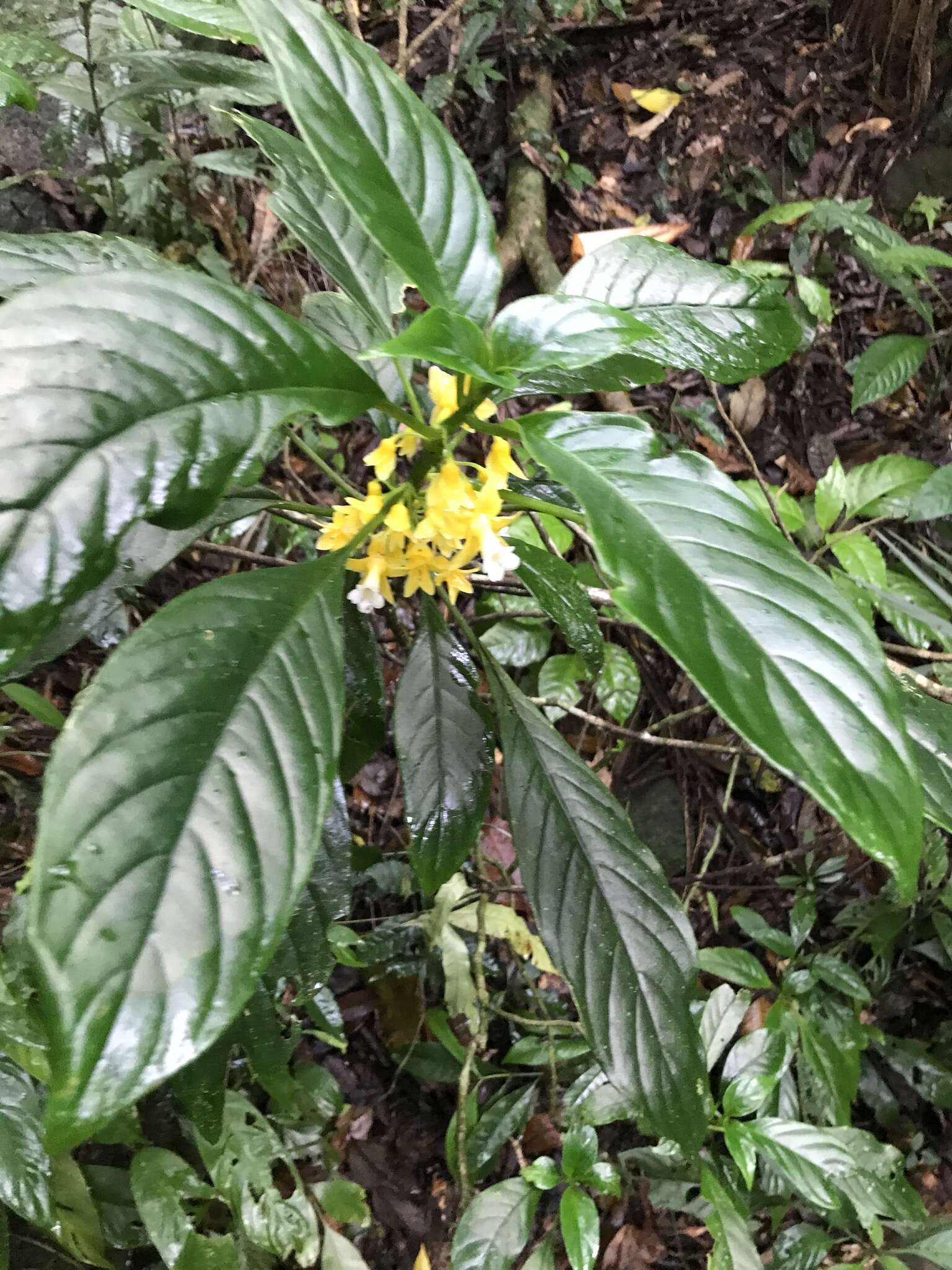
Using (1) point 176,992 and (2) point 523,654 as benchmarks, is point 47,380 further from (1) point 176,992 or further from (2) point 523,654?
(2) point 523,654

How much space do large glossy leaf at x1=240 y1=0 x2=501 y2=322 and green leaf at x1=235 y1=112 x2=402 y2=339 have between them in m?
0.10

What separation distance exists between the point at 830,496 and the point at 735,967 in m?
1.09

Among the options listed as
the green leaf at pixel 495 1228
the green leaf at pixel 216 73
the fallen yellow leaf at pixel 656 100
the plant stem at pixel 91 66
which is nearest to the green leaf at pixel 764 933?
the green leaf at pixel 495 1228

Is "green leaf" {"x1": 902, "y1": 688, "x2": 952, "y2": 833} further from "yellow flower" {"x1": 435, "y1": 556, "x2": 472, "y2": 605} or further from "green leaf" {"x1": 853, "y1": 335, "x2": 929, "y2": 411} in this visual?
"green leaf" {"x1": 853, "y1": 335, "x2": 929, "y2": 411}

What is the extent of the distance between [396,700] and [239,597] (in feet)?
1.19

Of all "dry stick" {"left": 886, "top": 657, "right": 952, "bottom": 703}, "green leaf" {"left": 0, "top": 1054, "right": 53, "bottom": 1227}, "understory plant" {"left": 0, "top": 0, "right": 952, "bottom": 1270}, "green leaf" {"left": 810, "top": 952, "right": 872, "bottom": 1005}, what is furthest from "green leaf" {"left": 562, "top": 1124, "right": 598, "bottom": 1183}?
"dry stick" {"left": 886, "top": 657, "right": 952, "bottom": 703}

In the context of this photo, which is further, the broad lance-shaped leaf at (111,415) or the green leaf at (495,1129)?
the green leaf at (495,1129)

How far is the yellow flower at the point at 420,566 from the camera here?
2.36 ft

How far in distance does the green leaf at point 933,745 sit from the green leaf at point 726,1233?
71 centimetres

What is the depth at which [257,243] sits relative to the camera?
6.13ft

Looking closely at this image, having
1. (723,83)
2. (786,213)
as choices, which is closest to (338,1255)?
(786,213)

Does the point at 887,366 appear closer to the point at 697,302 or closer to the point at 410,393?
the point at 697,302

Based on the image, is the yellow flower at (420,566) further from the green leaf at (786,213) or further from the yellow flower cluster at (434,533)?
the green leaf at (786,213)

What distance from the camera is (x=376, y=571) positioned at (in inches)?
28.5
